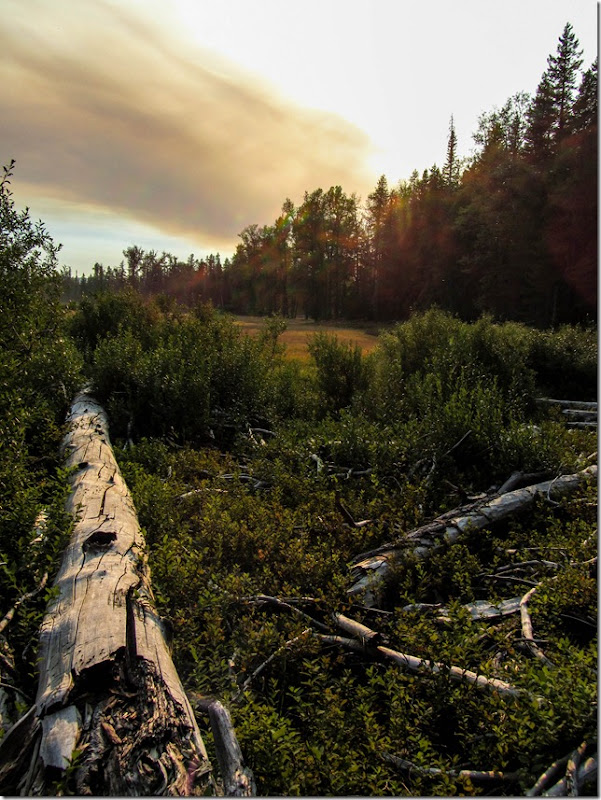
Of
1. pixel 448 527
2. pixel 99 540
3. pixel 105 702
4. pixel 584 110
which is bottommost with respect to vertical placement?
pixel 448 527

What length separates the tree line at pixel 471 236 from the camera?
546 inches

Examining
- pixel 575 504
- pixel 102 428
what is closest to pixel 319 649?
pixel 575 504

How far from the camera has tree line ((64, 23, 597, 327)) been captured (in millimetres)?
13875

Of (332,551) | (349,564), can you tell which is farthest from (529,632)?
(332,551)

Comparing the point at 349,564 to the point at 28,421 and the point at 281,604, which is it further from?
the point at 28,421

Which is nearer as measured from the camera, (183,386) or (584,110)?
(183,386)

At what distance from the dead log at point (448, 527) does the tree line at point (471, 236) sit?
3.75 metres

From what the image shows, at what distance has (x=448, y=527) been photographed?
4.20 m

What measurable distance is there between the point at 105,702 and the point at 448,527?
3.15 meters

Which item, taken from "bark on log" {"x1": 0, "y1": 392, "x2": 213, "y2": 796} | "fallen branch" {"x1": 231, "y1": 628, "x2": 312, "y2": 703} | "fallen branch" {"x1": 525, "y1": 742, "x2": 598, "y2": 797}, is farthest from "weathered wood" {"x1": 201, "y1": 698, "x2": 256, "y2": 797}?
"fallen branch" {"x1": 525, "y1": 742, "x2": 598, "y2": 797}

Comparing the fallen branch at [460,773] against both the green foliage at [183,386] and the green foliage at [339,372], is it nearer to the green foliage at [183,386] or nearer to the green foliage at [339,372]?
the green foliage at [183,386]

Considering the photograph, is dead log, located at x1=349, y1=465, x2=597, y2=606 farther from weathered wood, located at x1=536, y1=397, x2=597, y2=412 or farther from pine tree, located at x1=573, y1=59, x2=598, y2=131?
pine tree, located at x1=573, y1=59, x2=598, y2=131

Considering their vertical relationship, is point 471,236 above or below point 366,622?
above

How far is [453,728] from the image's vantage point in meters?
2.42
